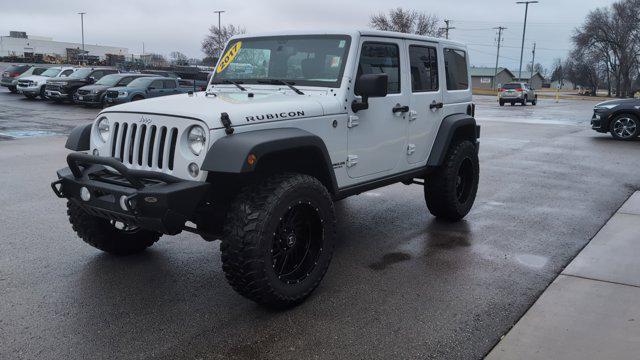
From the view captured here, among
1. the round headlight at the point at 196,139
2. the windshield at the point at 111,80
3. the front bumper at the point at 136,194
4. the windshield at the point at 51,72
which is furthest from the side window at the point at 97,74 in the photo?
the round headlight at the point at 196,139

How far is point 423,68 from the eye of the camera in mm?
5621

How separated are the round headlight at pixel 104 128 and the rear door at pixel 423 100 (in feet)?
9.15

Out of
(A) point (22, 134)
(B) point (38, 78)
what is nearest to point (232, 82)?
(A) point (22, 134)

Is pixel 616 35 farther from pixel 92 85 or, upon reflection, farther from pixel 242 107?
pixel 242 107

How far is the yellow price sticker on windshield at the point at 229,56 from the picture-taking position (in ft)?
17.4

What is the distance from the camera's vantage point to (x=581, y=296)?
421 cm

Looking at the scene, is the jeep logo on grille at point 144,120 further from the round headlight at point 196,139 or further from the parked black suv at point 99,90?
the parked black suv at point 99,90

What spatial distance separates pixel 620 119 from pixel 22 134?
1665 centimetres

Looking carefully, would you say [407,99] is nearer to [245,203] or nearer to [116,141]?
[245,203]

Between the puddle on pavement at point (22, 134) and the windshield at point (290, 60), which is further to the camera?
the puddle on pavement at point (22, 134)

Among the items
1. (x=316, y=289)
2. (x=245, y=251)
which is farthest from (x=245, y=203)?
(x=316, y=289)

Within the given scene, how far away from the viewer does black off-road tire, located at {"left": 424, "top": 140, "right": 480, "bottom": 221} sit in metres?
5.93

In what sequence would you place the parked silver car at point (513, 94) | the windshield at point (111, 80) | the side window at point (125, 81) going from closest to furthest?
the side window at point (125, 81), the windshield at point (111, 80), the parked silver car at point (513, 94)

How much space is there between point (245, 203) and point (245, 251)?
12.9 inches
